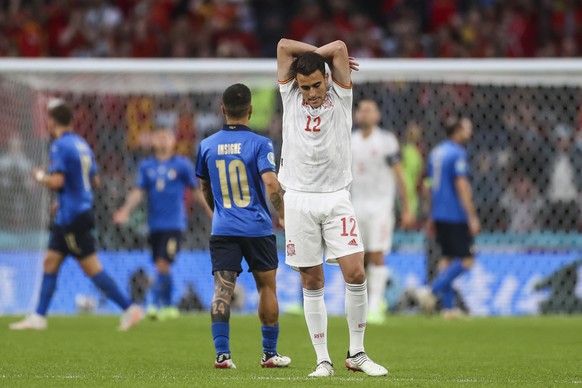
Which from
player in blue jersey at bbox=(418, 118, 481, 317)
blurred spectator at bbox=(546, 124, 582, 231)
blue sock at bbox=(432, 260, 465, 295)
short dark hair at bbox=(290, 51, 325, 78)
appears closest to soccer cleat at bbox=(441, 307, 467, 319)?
player in blue jersey at bbox=(418, 118, 481, 317)

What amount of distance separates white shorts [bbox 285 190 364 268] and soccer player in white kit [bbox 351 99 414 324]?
5.49 metres

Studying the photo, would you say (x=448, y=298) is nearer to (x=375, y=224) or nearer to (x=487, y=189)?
(x=375, y=224)

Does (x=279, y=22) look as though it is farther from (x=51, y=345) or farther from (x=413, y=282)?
(x=51, y=345)

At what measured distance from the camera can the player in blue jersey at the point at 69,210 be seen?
11.8 meters

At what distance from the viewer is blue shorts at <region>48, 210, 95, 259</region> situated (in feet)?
39.1

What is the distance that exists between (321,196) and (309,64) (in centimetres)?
90

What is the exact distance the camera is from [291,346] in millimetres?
10477

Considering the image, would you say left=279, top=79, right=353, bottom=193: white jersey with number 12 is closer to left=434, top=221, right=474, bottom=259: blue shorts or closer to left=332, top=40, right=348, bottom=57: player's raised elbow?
left=332, top=40, right=348, bottom=57: player's raised elbow

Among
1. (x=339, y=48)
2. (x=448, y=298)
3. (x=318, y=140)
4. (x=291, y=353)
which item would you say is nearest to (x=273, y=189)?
(x=318, y=140)

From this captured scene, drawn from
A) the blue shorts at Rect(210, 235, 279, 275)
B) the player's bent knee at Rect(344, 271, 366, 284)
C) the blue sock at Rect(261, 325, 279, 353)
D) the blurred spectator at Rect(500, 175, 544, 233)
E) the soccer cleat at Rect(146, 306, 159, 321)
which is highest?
the blurred spectator at Rect(500, 175, 544, 233)

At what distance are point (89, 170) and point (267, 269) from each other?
4327mm

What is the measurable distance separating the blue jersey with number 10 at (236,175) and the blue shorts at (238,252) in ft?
0.16

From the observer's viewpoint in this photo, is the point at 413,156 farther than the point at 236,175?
Yes

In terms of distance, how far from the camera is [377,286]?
13320 mm
